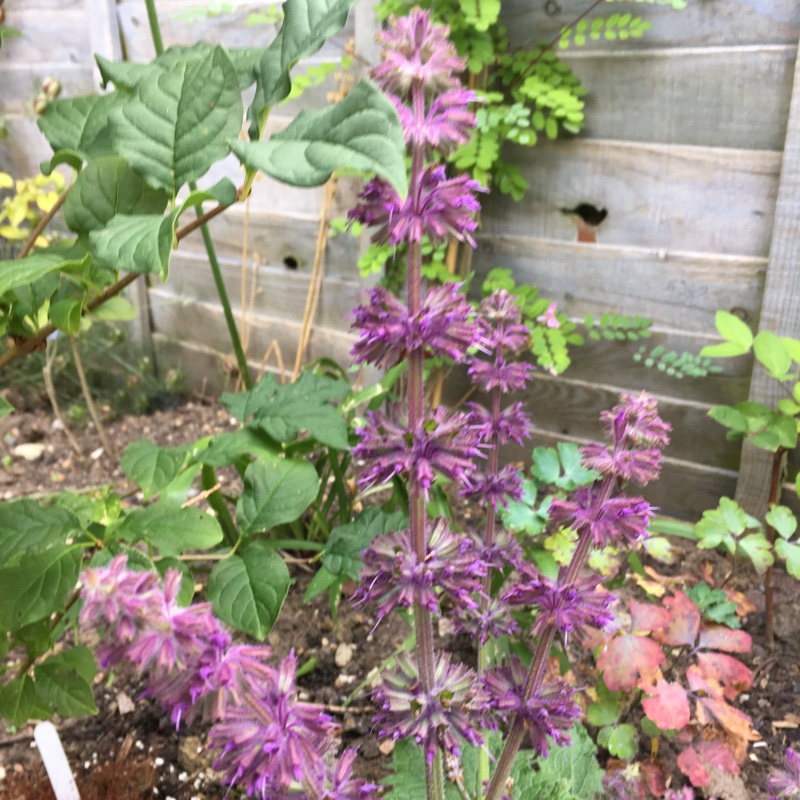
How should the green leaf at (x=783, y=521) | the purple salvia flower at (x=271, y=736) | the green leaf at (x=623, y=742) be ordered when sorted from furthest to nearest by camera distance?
the green leaf at (x=783, y=521)
the green leaf at (x=623, y=742)
the purple salvia flower at (x=271, y=736)

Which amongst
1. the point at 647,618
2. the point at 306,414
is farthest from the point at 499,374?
the point at 647,618

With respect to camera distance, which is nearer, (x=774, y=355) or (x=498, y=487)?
(x=498, y=487)

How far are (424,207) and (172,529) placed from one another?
19.8 inches

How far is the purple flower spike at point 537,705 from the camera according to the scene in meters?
0.72

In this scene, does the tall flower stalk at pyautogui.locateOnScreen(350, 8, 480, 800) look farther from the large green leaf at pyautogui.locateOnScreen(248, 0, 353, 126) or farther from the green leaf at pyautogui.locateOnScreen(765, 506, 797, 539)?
the green leaf at pyautogui.locateOnScreen(765, 506, 797, 539)

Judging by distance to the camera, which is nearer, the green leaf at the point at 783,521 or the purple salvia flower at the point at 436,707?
the purple salvia flower at the point at 436,707

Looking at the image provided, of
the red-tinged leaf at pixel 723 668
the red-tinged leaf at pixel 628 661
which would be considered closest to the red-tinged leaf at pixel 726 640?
the red-tinged leaf at pixel 723 668

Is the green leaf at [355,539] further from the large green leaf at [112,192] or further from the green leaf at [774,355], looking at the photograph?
the green leaf at [774,355]

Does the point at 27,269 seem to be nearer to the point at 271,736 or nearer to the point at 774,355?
the point at 271,736

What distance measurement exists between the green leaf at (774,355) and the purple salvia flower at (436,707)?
0.81 meters

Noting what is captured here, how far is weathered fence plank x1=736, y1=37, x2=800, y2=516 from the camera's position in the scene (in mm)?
1351

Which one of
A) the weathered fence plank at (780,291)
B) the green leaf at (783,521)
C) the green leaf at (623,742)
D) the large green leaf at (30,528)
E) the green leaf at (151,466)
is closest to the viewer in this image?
the large green leaf at (30,528)

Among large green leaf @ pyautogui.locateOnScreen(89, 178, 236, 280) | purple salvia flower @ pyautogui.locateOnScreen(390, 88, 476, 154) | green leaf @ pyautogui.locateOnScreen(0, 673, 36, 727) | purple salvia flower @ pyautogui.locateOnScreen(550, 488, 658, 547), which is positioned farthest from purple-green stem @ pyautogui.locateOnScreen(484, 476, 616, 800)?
green leaf @ pyautogui.locateOnScreen(0, 673, 36, 727)

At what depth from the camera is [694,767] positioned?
1016mm
